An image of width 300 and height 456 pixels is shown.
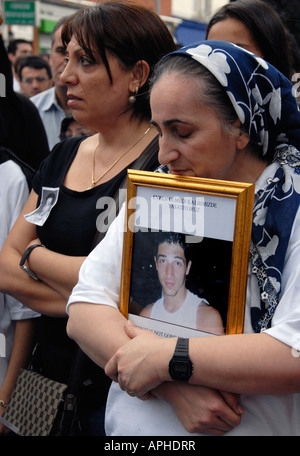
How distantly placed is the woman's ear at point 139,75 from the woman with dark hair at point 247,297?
0.65m

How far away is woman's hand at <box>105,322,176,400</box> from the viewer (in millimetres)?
1584

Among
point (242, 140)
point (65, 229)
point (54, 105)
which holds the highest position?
point (242, 140)

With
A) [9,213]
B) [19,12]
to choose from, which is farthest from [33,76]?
[9,213]

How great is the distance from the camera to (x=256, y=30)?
2830mm

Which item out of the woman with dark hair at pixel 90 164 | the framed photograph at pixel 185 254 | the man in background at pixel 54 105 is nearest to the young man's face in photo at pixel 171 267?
the framed photograph at pixel 185 254

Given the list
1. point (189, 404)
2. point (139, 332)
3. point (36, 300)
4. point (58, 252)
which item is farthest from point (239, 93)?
point (36, 300)

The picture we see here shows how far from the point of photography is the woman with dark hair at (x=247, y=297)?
5.02 feet

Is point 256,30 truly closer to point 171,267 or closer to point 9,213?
point 9,213

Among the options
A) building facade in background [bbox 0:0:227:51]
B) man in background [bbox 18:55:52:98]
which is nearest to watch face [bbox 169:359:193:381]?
man in background [bbox 18:55:52:98]

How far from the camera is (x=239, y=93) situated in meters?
1.62

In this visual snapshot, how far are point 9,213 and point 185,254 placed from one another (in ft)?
4.55

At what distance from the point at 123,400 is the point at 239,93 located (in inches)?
35.3
